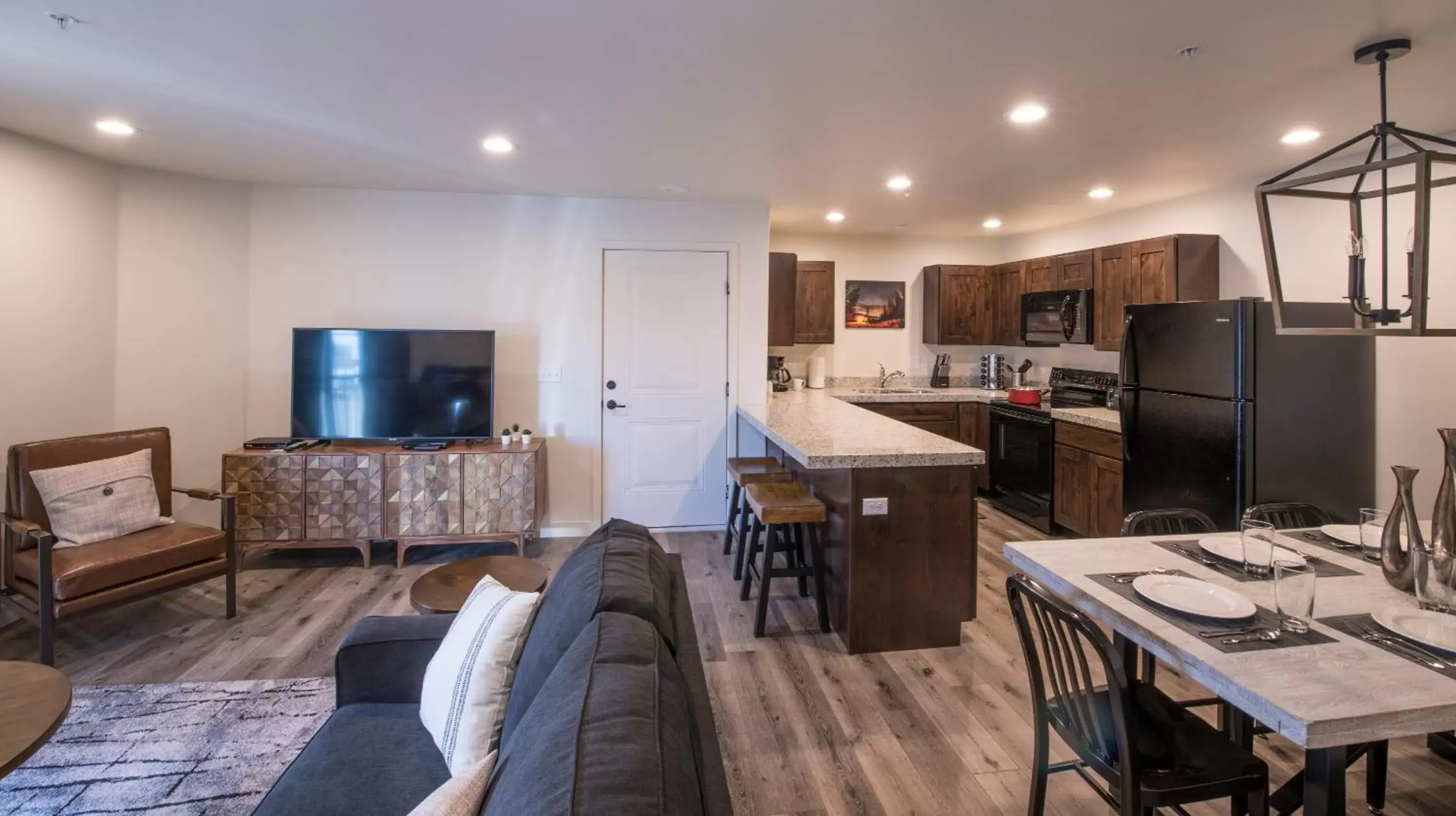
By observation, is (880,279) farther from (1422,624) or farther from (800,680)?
(1422,624)

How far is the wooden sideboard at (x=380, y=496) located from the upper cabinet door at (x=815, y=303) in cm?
274

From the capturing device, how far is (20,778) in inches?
82.1

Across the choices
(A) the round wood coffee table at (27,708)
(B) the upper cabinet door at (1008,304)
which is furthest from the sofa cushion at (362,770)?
(B) the upper cabinet door at (1008,304)

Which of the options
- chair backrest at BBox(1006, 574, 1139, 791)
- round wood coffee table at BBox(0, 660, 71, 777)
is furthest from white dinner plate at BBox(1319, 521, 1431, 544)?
round wood coffee table at BBox(0, 660, 71, 777)

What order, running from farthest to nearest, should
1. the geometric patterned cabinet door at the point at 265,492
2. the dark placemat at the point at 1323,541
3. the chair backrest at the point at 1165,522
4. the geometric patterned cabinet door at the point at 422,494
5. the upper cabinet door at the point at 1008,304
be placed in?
the upper cabinet door at the point at 1008,304
the geometric patterned cabinet door at the point at 422,494
the geometric patterned cabinet door at the point at 265,492
the chair backrest at the point at 1165,522
the dark placemat at the point at 1323,541

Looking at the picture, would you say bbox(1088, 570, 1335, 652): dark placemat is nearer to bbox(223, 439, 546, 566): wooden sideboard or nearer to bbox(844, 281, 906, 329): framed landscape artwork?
bbox(223, 439, 546, 566): wooden sideboard

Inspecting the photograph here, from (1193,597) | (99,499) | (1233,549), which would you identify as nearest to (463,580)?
(99,499)

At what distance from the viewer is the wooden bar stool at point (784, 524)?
3.10 meters

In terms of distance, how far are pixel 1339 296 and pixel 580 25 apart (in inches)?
158

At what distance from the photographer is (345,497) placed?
4016 millimetres

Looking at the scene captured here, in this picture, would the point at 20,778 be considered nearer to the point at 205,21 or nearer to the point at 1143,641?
the point at 205,21

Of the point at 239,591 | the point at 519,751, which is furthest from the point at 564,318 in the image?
the point at 519,751

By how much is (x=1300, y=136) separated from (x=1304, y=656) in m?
2.89

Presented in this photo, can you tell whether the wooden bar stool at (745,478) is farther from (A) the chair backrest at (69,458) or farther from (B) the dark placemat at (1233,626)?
(A) the chair backrest at (69,458)
